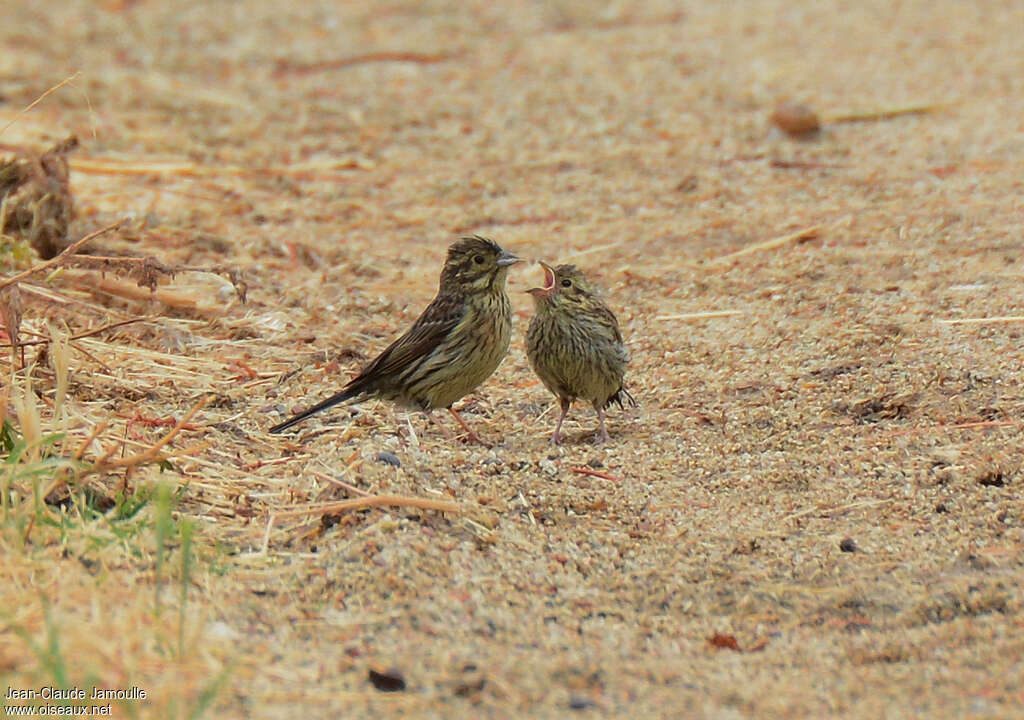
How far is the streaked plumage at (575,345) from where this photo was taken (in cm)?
651

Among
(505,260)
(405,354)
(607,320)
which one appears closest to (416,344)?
(405,354)

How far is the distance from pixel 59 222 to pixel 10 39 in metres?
7.35

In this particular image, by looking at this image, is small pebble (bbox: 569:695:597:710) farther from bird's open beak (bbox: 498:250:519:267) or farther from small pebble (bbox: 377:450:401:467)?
bird's open beak (bbox: 498:250:519:267)

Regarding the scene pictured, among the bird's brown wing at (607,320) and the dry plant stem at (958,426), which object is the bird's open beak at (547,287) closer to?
the bird's brown wing at (607,320)

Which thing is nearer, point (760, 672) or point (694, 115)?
point (760, 672)

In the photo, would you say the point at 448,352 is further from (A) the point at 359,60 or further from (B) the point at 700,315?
A: (A) the point at 359,60

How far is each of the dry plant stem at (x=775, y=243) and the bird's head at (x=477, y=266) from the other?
6.64ft

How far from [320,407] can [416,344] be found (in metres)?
0.62

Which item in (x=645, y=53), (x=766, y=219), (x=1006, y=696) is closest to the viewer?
(x=1006, y=696)

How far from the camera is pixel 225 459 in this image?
19.2ft

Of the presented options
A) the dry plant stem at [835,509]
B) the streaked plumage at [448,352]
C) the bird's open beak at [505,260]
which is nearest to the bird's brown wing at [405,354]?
the streaked plumage at [448,352]

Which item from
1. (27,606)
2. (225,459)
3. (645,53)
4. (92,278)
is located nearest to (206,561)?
(27,606)

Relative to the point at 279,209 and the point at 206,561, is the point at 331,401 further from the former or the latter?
the point at 279,209

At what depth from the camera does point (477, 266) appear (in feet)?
22.8
